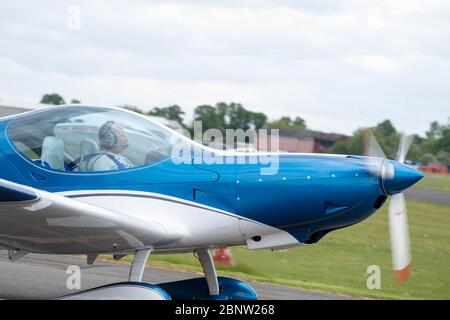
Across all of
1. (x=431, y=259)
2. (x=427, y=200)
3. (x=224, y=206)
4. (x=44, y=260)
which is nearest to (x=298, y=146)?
(x=427, y=200)

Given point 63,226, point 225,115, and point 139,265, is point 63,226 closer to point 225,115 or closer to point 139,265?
point 139,265

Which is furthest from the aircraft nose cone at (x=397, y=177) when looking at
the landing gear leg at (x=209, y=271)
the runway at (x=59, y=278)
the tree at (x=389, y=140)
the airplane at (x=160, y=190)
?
the runway at (x=59, y=278)

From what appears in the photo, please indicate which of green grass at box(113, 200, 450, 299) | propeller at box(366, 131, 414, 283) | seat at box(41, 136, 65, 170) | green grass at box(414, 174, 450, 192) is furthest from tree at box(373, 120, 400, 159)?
green grass at box(414, 174, 450, 192)

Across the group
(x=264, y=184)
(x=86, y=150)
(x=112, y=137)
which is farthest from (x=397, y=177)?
(x=86, y=150)

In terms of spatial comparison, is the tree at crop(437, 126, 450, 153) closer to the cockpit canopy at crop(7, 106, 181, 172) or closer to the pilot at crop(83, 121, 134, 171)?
the cockpit canopy at crop(7, 106, 181, 172)

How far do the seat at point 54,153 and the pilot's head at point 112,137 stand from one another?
40 cm

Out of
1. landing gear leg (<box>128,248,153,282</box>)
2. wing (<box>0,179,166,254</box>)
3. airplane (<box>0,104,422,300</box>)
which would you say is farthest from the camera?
landing gear leg (<box>128,248,153,282</box>)

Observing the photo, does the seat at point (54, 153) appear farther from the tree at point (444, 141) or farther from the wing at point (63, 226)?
the tree at point (444, 141)

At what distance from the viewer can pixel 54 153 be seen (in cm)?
771

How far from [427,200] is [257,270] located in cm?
2069

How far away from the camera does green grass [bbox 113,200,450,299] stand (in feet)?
39.8

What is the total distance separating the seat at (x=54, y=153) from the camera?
25.2 feet

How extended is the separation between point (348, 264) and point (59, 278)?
6.49 m
